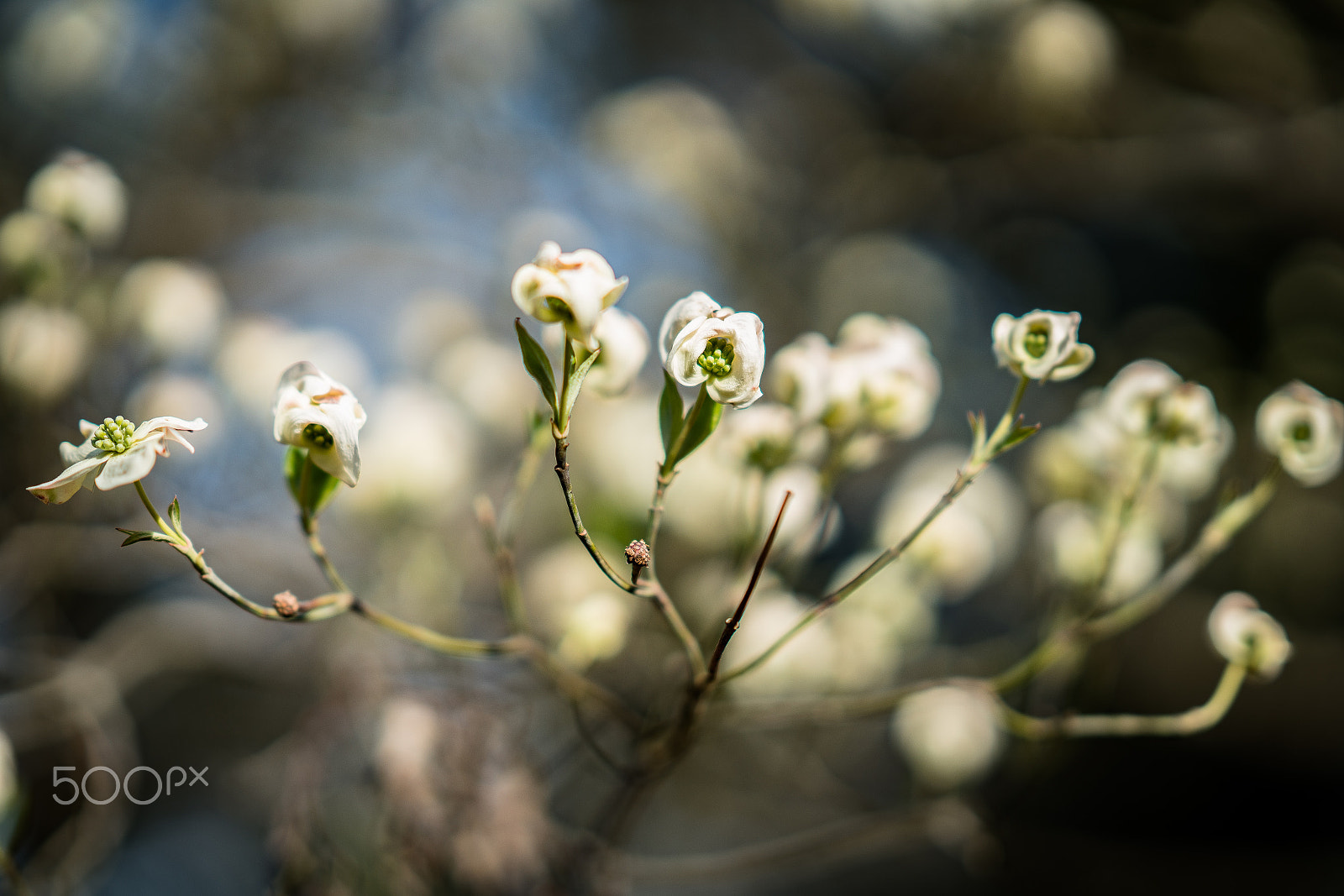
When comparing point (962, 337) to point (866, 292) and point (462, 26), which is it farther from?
point (462, 26)

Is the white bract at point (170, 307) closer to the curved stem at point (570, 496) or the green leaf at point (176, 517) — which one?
the green leaf at point (176, 517)

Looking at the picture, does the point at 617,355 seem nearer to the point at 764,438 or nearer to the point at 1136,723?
the point at 764,438

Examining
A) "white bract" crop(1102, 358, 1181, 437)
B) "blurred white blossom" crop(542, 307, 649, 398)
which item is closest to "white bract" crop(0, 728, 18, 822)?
"blurred white blossom" crop(542, 307, 649, 398)

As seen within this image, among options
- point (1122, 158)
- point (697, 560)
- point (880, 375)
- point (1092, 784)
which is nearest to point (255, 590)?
point (697, 560)

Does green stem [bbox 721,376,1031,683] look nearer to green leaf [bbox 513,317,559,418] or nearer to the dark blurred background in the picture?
green leaf [bbox 513,317,559,418]

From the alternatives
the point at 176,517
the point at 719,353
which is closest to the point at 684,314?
the point at 719,353

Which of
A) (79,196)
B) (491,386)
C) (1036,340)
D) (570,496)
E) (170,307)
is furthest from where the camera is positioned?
(491,386)
